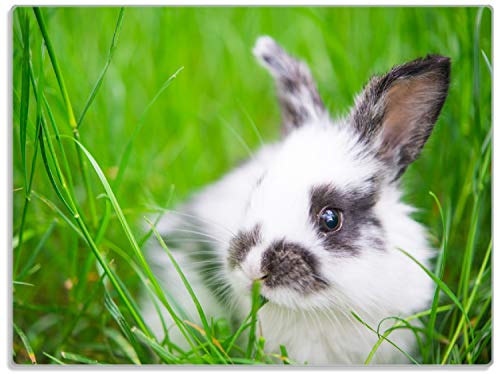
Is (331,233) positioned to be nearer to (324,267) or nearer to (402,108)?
(324,267)

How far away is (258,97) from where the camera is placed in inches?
116

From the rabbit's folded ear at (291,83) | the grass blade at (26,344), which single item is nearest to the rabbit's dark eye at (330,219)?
the rabbit's folded ear at (291,83)

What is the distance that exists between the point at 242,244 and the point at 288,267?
154 millimetres

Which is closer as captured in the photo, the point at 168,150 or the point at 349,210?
the point at 349,210

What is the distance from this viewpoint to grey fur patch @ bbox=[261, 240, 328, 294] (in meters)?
1.68

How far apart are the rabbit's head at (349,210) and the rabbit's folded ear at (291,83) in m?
0.13

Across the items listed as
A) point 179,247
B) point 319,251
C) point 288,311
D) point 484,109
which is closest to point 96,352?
point 179,247

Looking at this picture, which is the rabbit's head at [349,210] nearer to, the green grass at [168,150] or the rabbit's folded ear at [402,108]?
the rabbit's folded ear at [402,108]

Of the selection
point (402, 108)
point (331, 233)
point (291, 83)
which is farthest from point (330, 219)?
point (291, 83)

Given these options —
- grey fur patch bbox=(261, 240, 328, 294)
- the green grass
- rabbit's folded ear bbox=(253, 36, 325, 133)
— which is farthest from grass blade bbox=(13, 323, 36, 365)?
rabbit's folded ear bbox=(253, 36, 325, 133)

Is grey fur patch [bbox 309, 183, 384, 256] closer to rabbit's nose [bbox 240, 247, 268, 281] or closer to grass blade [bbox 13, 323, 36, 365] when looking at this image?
rabbit's nose [bbox 240, 247, 268, 281]

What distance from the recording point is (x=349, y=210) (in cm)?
185

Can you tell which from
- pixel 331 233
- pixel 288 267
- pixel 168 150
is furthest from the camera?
pixel 168 150

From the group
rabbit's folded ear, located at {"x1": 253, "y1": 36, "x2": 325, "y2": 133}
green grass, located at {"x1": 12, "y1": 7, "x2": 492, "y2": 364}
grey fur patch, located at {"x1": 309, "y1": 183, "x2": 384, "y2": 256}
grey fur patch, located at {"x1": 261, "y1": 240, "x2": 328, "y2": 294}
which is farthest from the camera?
rabbit's folded ear, located at {"x1": 253, "y1": 36, "x2": 325, "y2": 133}
